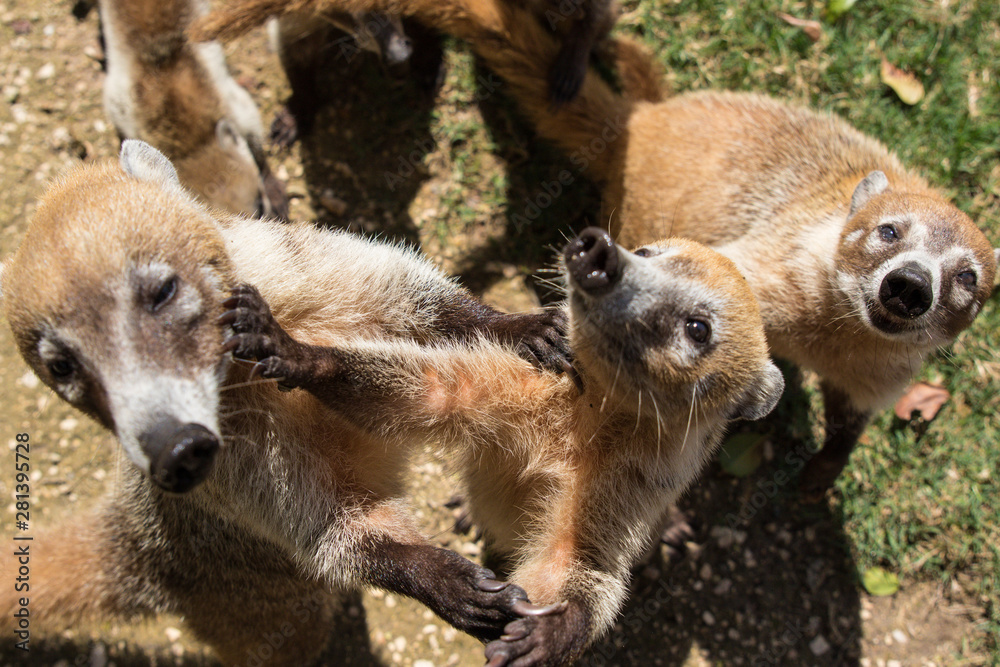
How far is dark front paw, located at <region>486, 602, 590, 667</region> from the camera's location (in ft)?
9.83

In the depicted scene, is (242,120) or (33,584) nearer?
(33,584)

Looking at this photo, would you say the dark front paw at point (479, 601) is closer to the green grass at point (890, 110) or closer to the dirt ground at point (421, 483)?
the dirt ground at point (421, 483)

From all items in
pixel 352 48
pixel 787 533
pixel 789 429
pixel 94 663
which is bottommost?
pixel 94 663

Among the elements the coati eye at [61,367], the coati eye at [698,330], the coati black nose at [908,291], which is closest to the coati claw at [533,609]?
the coati eye at [698,330]

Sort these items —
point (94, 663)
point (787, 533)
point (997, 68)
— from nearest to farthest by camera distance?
point (94, 663) < point (787, 533) < point (997, 68)

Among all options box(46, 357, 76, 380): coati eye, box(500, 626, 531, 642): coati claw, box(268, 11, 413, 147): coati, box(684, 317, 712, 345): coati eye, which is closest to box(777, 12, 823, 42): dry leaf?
box(268, 11, 413, 147): coati

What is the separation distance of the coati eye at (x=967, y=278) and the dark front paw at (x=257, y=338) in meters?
3.77

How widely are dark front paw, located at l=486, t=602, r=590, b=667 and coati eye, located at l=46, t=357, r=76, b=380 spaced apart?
217 centimetres

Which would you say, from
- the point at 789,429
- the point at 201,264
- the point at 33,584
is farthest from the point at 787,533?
the point at 33,584

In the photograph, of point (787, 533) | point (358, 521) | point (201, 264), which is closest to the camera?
point (201, 264)

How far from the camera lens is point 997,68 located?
575cm

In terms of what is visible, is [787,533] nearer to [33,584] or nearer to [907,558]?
[907,558]

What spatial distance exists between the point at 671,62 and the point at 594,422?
13.2ft

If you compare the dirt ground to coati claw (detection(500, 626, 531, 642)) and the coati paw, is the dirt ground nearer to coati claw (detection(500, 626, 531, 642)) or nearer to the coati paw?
the coati paw
